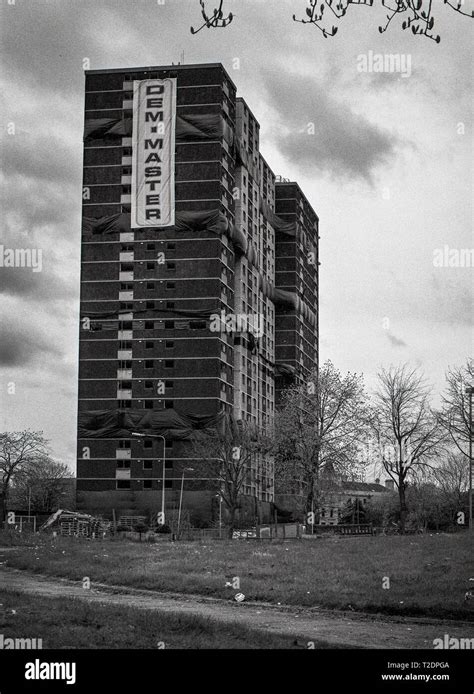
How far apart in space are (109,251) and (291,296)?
44.6 m

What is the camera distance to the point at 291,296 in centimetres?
15825

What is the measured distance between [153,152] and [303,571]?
9300 cm

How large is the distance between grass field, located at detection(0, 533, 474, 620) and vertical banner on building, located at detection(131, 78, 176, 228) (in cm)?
7879

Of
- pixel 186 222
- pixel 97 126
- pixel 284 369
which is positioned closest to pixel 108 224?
pixel 186 222

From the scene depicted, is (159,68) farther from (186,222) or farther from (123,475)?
(123,475)

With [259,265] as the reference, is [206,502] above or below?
below

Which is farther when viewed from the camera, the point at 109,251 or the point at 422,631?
the point at 109,251

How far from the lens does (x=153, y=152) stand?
11681cm

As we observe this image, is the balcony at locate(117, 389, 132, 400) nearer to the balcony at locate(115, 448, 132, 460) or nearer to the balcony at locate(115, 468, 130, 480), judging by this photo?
the balcony at locate(115, 448, 132, 460)

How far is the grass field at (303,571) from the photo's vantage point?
909 inches

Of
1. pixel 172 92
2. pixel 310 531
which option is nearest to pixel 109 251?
pixel 172 92

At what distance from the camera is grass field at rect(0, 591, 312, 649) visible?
1447cm
